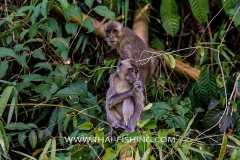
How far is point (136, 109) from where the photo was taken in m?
6.68

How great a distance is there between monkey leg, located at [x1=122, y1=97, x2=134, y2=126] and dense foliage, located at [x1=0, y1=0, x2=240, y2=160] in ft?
0.56

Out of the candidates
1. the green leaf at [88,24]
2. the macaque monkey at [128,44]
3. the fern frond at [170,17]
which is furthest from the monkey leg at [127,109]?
the fern frond at [170,17]

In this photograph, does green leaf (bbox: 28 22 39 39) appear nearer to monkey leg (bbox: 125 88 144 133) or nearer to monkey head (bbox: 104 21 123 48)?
monkey head (bbox: 104 21 123 48)

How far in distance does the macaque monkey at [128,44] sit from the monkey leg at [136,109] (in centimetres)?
108

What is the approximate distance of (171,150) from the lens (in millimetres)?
5633

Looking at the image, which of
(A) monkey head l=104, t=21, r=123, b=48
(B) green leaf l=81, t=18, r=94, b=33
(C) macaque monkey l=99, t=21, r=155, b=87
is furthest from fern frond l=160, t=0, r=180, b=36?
(B) green leaf l=81, t=18, r=94, b=33

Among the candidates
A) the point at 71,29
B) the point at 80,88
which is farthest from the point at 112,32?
the point at 80,88

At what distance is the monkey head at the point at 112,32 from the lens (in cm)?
798

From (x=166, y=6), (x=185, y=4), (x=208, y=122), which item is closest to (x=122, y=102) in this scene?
(x=208, y=122)

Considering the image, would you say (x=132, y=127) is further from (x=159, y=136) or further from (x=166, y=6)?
(x=166, y=6)

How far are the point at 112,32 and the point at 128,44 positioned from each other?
0.26m

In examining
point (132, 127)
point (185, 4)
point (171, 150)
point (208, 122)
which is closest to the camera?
point (171, 150)

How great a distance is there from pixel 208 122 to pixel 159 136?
1932 millimetres

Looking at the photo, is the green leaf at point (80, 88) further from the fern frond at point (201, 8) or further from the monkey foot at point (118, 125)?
the fern frond at point (201, 8)
